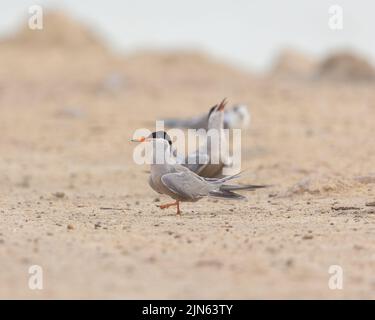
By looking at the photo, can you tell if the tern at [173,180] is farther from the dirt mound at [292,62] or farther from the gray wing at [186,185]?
the dirt mound at [292,62]

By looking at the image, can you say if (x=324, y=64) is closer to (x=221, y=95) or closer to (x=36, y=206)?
(x=221, y=95)

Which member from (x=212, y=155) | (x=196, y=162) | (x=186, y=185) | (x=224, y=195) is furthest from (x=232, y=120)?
(x=186, y=185)

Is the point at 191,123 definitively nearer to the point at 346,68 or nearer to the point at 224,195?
the point at 224,195

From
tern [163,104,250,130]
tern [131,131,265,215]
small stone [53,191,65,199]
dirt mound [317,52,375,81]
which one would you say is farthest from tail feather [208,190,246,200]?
dirt mound [317,52,375,81]

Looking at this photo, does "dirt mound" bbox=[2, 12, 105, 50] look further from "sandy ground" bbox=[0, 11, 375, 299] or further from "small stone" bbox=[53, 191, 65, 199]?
"small stone" bbox=[53, 191, 65, 199]

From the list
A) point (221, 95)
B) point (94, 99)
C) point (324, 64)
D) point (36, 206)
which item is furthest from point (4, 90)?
point (36, 206)

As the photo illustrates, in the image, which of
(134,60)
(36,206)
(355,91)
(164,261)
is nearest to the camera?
(164,261)

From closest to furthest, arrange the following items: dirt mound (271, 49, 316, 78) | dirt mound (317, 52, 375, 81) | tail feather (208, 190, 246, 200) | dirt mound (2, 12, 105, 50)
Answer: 1. tail feather (208, 190, 246, 200)
2. dirt mound (317, 52, 375, 81)
3. dirt mound (2, 12, 105, 50)
4. dirt mound (271, 49, 316, 78)
